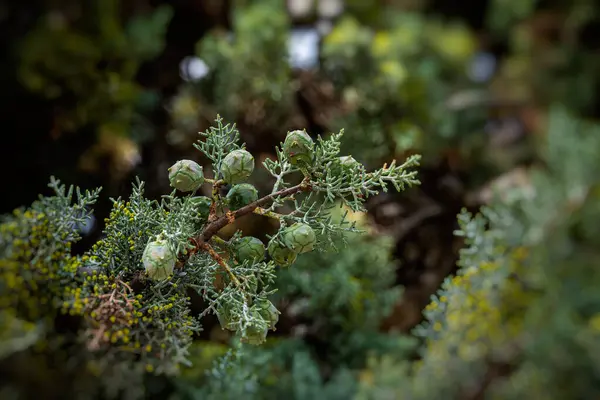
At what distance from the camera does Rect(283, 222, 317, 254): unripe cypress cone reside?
0.24 m

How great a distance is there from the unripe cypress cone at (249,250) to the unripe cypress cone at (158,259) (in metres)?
0.04

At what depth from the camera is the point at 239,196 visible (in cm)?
26

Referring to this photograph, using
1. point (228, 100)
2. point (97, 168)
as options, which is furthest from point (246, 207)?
point (228, 100)

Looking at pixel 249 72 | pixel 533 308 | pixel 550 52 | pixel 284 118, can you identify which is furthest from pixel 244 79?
pixel 550 52

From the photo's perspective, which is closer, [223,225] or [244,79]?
[223,225]

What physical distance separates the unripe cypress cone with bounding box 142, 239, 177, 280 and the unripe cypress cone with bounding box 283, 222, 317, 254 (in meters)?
0.05

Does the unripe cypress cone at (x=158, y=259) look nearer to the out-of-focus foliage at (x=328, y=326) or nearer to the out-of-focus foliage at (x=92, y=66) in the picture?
the out-of-focus foliage at (x=328, y=326)

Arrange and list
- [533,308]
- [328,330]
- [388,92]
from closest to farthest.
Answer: [533,308]
[328,330]
[388,92]

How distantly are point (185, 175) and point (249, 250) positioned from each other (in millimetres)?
43

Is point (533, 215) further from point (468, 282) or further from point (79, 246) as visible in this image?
point (79, 246)

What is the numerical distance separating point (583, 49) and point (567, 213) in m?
1.07

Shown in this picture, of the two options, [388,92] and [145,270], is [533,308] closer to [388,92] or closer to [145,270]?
[145,270]

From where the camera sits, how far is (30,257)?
24cm

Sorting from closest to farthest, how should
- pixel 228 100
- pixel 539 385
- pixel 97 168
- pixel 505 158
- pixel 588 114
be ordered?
pixel 539 385 → pixel 97 168 → pixel 228 100 → pixel 505 158 → pixel 588 114
